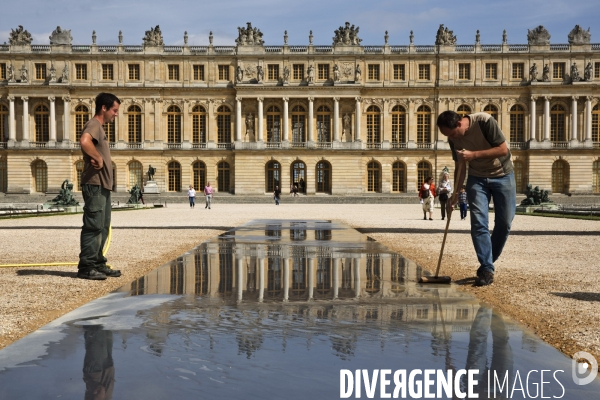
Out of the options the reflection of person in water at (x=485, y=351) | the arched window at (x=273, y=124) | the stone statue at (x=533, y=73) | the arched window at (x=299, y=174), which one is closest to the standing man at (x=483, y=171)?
the reflection of person in water at (x=485, y=351)

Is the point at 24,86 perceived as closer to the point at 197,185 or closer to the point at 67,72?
the point at 67,72

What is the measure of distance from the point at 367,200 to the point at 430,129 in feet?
34.8

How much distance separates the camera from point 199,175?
60.8 m

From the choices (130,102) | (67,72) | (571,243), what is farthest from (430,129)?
(571,243)

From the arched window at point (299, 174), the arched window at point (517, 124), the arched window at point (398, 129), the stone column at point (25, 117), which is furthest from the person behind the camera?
the arched window at point (398, 129)

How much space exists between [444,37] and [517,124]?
1008 centimetres

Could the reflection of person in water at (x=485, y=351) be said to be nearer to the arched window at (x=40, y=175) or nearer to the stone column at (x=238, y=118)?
the stone column at (x=238, y=118)

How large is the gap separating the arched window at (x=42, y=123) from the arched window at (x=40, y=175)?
220 centimetres

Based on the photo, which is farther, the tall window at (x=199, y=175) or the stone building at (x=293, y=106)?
the tall window at (x=199, y=175)

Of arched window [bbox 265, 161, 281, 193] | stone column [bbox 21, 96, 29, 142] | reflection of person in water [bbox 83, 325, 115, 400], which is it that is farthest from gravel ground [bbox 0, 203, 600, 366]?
stone column [bbox 21, 96, 29, 142]

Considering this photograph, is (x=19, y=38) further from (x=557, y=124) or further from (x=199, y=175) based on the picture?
(x=557, y=124)

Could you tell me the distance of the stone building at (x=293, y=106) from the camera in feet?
194

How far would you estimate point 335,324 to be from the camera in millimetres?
4965

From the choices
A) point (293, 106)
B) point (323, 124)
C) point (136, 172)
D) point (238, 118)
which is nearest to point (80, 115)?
point (136, 172)
